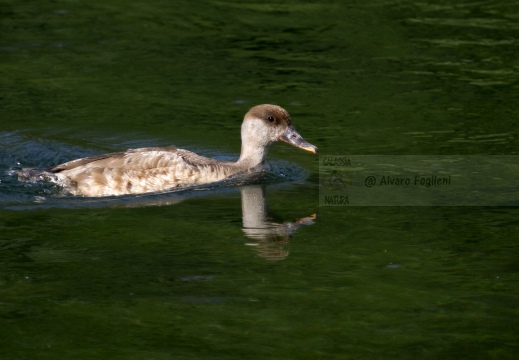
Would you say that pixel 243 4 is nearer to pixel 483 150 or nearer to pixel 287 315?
pixel 483 150

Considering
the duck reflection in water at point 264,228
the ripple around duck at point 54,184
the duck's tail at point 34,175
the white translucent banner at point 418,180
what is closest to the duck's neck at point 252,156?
the ripple around duck at point 54,184

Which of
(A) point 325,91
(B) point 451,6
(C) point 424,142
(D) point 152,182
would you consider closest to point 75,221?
(D) point 152,182

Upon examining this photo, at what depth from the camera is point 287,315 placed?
803cm

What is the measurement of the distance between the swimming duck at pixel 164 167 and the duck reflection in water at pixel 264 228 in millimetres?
687

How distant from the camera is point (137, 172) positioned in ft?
39.6

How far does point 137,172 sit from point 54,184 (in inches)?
36.4

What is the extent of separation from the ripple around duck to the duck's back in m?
0.13

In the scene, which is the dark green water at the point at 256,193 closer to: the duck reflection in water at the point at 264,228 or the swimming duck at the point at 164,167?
the duck reflection in water at the point at 264,228

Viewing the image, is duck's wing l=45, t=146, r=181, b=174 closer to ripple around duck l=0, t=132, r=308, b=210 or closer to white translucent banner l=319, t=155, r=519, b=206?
ripple around duck l=0, t=132, r=308, b=210

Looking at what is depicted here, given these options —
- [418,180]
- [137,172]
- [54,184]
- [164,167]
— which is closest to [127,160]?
[137,172]

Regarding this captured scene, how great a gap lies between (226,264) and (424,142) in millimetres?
5188

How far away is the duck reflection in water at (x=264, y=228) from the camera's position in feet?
31.7

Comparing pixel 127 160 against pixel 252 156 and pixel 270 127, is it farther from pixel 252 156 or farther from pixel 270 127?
pixel 270 127

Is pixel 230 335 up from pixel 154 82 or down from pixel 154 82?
down
